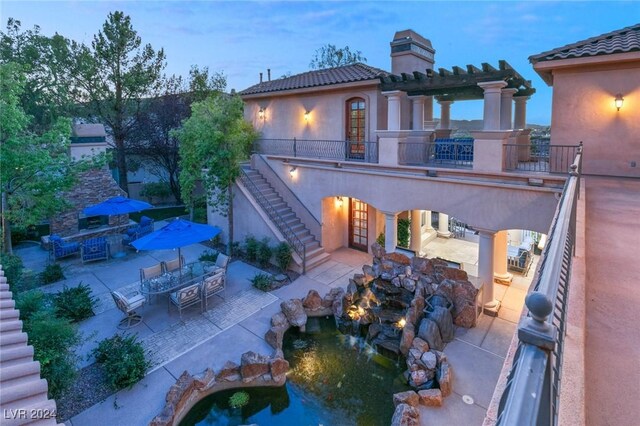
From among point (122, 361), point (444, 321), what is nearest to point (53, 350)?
point (122, 361)

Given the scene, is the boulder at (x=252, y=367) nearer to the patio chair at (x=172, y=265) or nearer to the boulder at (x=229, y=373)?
the boulder at (x=229, y=373)

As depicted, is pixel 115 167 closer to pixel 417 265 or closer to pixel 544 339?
pixel 417 265

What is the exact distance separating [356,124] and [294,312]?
29.7 feet

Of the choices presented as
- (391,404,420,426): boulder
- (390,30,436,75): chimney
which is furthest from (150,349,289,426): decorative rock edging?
(390,30,436,75): chimney

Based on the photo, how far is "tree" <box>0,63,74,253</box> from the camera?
1095cm

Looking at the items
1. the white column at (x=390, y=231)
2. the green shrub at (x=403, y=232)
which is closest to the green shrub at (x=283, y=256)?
the white column at (x=390, y=231)

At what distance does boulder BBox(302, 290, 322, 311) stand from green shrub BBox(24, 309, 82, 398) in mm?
6134

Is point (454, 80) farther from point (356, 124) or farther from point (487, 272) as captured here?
point (487, 272)

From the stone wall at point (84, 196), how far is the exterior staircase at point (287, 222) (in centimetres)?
735

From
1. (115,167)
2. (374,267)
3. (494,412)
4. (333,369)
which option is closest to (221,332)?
(333,369)

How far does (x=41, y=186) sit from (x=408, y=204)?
1273 cm

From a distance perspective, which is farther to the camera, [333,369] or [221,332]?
[221,332]

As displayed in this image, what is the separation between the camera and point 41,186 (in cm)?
1204

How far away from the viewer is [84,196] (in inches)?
696
